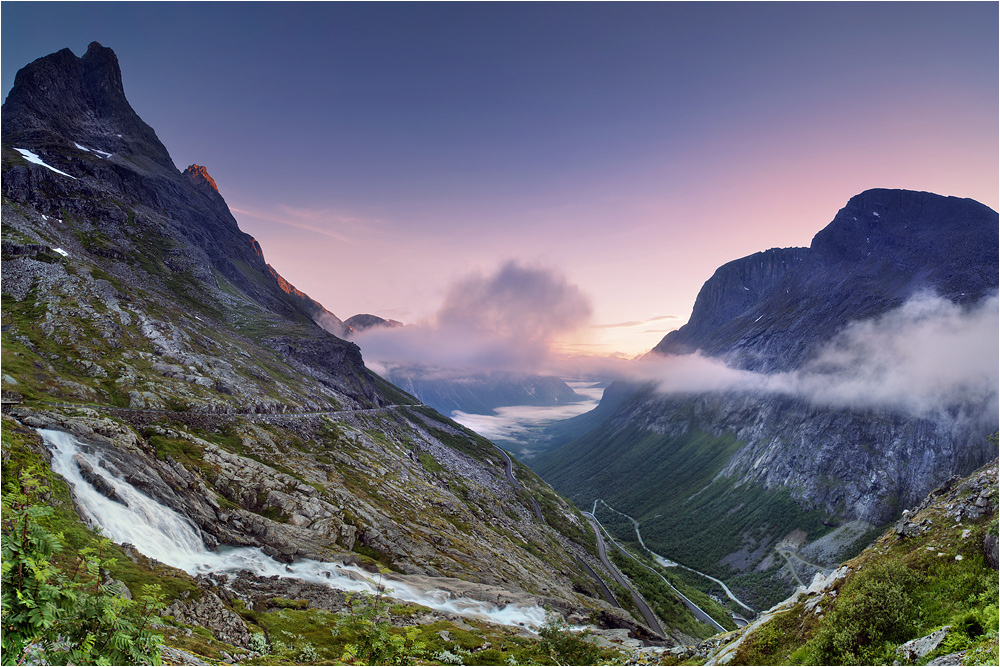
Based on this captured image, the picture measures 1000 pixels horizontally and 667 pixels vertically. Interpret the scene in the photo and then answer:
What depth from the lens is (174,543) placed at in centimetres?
5622

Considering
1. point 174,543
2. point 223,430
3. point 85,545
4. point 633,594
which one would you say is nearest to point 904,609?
point 85,545

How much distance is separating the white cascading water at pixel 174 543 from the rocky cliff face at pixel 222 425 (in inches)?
97.1

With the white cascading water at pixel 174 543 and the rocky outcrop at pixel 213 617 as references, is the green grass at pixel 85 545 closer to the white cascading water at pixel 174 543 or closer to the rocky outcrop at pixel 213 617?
the rocky outcrop at pixel 213 617

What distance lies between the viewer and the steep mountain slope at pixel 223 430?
69.6 metres

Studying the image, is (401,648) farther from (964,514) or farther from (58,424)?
(58,424)

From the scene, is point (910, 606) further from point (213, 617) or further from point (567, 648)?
point (213, 617)

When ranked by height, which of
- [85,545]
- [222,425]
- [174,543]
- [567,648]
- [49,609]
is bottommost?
[567,648]

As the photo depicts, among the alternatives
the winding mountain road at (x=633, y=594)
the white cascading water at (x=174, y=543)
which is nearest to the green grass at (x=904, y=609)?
the white cascading water at (x=174, y=543)

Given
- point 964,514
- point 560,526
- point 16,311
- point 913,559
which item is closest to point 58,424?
point 16,311

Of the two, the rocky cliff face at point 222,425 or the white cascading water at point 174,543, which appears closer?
the white cascading water at point 174,543

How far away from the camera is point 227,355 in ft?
487

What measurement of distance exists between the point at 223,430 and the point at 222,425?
5.65ft

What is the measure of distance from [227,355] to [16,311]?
52.0 metres

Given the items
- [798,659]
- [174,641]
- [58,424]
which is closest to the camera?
[798,659]
